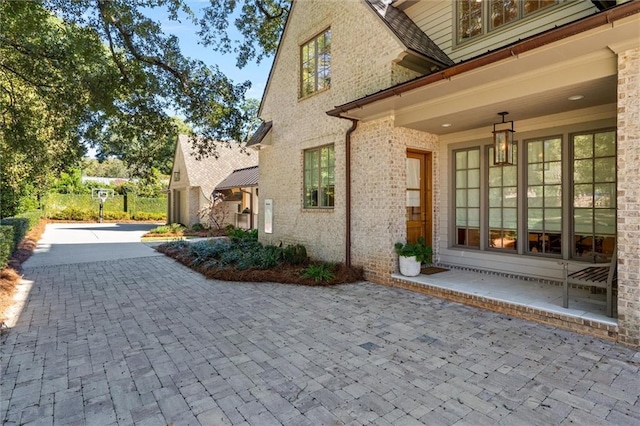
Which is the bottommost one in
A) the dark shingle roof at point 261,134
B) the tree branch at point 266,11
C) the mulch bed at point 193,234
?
the mulch bed at point 193,234

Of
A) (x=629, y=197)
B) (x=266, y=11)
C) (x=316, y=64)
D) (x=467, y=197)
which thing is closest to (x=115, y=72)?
(x=316, y=64)

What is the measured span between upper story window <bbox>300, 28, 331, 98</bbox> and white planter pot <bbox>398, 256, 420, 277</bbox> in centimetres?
454

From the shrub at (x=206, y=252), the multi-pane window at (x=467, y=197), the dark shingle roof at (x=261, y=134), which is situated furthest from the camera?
the dark shingle roof at (x=261, y=134)

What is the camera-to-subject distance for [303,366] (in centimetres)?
347

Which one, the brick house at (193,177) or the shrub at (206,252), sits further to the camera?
the brick house at (193,177)

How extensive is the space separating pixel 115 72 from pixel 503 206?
9459mm

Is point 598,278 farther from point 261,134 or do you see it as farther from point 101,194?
point 101,194

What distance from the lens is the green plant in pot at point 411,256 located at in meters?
6.48

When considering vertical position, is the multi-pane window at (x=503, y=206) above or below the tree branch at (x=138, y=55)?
below

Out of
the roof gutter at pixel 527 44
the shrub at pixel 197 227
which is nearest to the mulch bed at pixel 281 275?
the roof gutter at pixel 527 44

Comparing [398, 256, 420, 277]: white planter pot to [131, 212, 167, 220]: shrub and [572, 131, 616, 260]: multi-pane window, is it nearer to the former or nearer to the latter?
[572, 131, 616, 260]: multi-pane window

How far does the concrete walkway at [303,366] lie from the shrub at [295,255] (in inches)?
100.0

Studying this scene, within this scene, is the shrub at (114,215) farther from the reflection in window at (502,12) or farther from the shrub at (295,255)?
the reflection in window at (502,12)

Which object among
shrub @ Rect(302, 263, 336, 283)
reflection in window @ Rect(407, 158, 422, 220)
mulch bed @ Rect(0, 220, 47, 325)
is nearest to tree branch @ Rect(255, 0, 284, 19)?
reflection in window @ Rect(407, 158, 422, 220)
